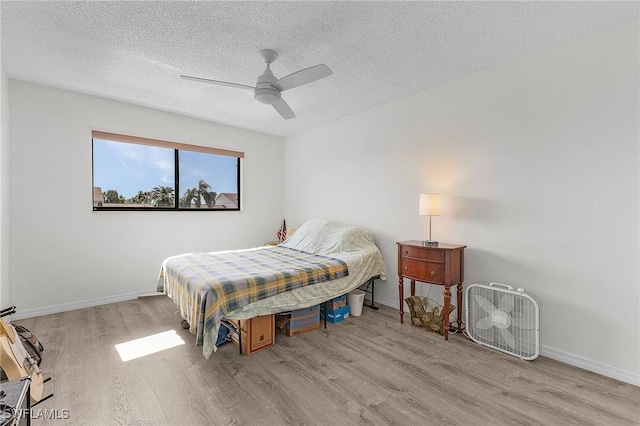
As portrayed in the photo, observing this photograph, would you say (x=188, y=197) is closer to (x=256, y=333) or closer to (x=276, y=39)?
(x=256, y=333)

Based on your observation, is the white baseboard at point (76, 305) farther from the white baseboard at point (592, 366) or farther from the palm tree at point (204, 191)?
the white baseboard at point (592, 366)

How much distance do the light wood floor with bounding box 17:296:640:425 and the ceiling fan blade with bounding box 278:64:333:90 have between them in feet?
7.32

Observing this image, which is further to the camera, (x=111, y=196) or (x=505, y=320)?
(x=111, y=196)

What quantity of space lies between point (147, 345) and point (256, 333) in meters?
0.99

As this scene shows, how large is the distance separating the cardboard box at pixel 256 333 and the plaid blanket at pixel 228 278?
0.22m

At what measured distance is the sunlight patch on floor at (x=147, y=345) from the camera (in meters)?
2.34

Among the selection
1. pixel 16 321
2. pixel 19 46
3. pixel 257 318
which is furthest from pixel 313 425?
pixel 19 46

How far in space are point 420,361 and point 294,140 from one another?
3.97 meters

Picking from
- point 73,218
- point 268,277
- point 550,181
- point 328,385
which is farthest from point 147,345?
point 550,181

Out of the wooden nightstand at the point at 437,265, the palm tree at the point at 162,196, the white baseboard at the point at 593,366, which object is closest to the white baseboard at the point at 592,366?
the white baseboard at the point at 593,366

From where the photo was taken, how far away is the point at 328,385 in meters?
1.96

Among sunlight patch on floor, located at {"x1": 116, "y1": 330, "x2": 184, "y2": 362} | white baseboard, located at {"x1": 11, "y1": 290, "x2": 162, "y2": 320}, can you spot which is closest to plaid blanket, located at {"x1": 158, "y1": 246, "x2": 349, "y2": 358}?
sunlight patch on floor, located at {"x1": 116, "y1": 330, "x2": 184, "y2": 362}

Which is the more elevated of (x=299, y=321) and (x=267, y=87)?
(x=267, y=87)

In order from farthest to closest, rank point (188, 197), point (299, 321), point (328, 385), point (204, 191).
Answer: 1. point (204, 191)
2. point (188, 197)
3. point (299, 321)
4. point (328, 385)
